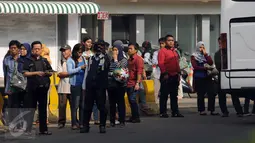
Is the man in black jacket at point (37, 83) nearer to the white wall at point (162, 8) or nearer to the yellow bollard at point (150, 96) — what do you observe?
the yellow bollard at point (150, 96)

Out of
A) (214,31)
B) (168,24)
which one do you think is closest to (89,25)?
(168,24)

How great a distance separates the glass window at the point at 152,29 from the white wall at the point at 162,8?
521 millimetres

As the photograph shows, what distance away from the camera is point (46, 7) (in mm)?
25734

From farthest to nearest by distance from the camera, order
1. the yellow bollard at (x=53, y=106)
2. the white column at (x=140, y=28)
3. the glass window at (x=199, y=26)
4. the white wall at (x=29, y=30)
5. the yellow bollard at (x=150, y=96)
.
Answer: the glass window at (x=199, y=26) < the white column at (x=140, y=28) < the white wall at (x=29, y=30) < the yellow bollard at (x=150, y=96) < the yellow bollard at (x=53, y=106)

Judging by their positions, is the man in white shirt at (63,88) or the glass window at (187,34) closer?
the man in white shirt at (63,88)

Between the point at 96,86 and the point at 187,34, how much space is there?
54.7ft

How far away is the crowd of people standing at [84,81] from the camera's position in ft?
41.1

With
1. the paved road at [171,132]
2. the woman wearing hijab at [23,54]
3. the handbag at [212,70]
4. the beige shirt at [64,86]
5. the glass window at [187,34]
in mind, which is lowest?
the paved road at [171,132]

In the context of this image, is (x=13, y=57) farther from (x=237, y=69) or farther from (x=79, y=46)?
(x=237, y=69)

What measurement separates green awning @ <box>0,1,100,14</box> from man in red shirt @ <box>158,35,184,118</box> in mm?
10344

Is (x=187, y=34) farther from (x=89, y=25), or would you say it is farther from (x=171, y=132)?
(x=171, y=132)

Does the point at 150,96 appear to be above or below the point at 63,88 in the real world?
below

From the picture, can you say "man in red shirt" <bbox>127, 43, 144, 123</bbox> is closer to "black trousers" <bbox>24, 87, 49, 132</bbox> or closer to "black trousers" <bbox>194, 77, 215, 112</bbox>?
"black trousers" <bbox>194, 77, 215, 112</bbox>

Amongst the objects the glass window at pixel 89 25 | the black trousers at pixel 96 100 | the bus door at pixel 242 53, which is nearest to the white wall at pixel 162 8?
the glass window at pixel 89 25
